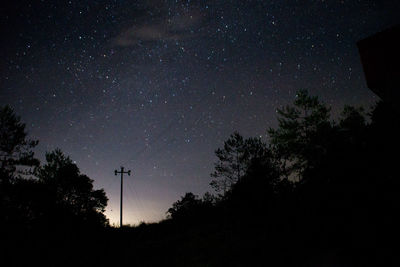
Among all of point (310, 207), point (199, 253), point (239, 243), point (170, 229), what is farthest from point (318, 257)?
point (170, 229)

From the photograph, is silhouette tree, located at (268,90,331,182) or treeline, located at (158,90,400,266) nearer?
treeline, located at (158,90,400,266)

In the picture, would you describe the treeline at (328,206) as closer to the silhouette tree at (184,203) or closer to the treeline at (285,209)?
the treeline at (285,209)

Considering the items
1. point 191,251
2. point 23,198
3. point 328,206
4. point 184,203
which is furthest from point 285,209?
point 184,203

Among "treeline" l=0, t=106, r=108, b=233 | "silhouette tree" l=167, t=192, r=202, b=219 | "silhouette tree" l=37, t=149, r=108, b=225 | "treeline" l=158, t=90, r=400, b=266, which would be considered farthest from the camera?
"silhouette tree" l=167, t=192, r=202, b=219

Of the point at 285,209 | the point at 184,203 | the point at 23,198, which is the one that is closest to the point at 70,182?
the point at 23,198

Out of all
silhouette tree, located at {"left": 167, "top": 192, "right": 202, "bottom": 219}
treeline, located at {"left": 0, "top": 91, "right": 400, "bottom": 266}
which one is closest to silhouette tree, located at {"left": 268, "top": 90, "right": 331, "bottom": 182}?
treeline, located at {"left": 0, "top": 91, "right": 400, "bottom": 266}

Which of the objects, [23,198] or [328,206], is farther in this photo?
[23,198]

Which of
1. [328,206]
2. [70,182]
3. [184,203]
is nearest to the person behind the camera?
[328,206]

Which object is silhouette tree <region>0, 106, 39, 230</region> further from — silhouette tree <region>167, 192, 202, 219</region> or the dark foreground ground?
silhouette tree <region>167, 192, 202, 219</region>

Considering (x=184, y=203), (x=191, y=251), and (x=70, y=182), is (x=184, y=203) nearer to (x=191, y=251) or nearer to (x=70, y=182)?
(x=70, y=182)

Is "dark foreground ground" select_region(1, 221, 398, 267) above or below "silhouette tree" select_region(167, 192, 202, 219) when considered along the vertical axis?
below

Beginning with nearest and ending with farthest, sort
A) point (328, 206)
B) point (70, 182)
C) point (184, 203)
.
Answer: point (328, 206)
point (70, 182)
point (184, 203)

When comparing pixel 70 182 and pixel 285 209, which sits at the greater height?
pixel 70 182

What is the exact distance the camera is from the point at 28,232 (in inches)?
770
